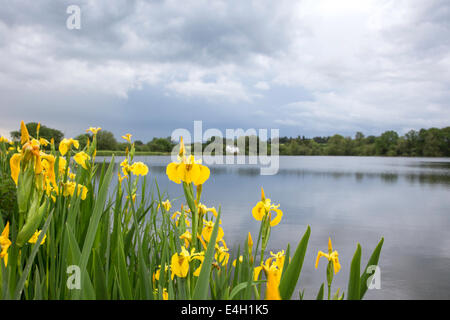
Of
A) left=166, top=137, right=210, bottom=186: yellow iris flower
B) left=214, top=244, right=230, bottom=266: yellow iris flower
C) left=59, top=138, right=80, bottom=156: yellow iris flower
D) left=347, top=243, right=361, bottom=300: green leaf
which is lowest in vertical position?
left=214, top=244, right=230, bottom=266: yellow iris flower

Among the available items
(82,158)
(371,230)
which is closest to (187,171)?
(82,158)

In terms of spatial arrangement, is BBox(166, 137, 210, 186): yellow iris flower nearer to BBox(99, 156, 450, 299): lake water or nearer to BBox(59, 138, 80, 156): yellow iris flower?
BBox(99, 156, 450, 299): lake water

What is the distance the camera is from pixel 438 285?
5973 millimetres

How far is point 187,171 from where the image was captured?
2.73 feet

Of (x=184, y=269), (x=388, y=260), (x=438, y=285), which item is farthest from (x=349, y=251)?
(x=184, y=269)

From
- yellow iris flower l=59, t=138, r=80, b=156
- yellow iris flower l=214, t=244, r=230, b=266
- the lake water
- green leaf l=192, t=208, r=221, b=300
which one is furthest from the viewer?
the lake water

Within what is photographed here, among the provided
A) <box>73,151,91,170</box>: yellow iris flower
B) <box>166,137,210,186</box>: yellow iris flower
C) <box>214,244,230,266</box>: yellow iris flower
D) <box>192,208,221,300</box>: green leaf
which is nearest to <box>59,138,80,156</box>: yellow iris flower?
<box>73,151,91,170</box>: yellow iris flower

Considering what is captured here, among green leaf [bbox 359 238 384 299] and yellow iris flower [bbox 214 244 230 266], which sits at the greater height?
green leaf [bbox 359 238 384 299]

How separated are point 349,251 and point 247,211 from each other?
4.74 metres

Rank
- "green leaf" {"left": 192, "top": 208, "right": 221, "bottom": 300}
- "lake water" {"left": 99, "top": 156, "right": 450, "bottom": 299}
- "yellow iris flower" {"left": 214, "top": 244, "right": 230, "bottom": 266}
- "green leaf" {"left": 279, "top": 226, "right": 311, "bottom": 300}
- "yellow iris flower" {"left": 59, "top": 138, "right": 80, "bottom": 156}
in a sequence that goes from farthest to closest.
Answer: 1. "lake water" {"left": 99, "top": 156, "right": 450, "bottom": 299}
2. "yellow iris flower" {"left": 59, "top": 138, "right": 80, "bottom": 156}
3. "yellow iris flower" {"left": 214, "top": 244, "right": 230, "bottom": 266}
4. "green leaf" {"left": 279, "top": 226, "right": 311, "bottom": 300}
5. "green leaf" {"left": 192, "top": 208, "right": 221, "bottom": 300}

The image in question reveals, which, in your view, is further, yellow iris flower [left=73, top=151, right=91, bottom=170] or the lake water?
the lake water

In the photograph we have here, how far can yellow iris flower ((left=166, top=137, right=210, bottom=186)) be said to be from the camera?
0.83 m

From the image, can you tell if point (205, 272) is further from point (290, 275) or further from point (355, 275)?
point (355, 275)
